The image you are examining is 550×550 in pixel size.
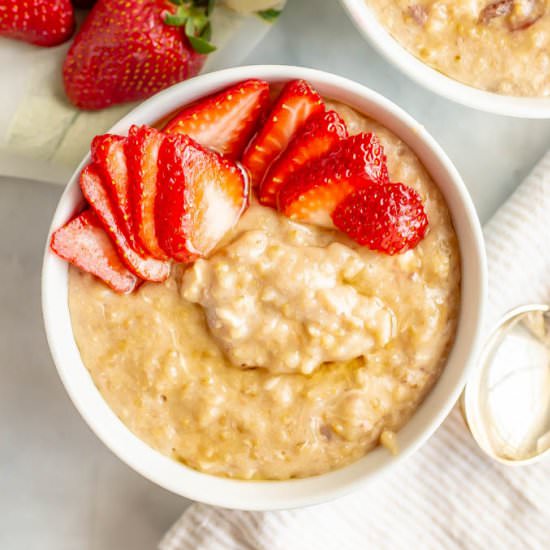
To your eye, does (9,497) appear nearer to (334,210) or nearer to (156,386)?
(156,386)

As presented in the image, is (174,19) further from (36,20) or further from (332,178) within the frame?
(332,178)

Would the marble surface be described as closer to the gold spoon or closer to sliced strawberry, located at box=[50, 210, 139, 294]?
the gold spoon

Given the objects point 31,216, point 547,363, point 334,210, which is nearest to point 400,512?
point 547,363

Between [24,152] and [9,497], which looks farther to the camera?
[9,497]

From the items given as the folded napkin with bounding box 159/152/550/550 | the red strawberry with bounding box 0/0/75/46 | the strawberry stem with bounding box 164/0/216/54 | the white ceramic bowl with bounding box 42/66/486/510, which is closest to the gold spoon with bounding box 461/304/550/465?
the folded napkin with bounding box 159/152/550/550

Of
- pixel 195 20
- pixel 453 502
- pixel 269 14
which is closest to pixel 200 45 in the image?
pixel 195 20

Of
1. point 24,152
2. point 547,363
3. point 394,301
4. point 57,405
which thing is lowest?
point 57,405
